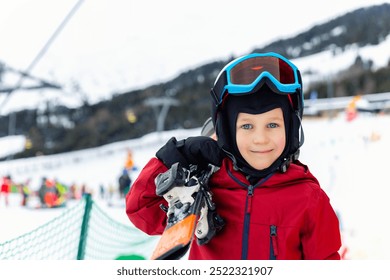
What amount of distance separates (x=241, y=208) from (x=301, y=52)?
36.8 meters

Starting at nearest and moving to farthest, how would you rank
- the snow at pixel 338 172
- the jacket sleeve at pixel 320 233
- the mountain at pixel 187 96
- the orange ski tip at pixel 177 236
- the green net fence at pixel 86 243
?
the orange ski tip at pixel 177 236, the jacket sleeve at pixel 320 233, the green net fence at pixel 86 243, the snow at pixel 338 172, the mountain at pixel 187 96

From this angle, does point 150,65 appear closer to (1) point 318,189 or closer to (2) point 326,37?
(2) point 326,37

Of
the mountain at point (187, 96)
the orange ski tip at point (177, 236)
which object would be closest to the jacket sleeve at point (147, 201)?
the orange ski tip at point (177, 236)

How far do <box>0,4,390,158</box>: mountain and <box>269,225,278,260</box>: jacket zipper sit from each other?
74.8 feet

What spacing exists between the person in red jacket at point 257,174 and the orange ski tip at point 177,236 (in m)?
0.17

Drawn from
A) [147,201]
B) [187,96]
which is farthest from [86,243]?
[187,96]

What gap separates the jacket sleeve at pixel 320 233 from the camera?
986 mm

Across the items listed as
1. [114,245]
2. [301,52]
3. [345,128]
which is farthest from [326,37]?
[114,245]

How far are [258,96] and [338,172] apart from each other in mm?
9114

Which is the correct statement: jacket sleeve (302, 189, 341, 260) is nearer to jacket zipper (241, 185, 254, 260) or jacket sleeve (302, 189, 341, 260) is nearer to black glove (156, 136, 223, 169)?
jacket zipper (241, 185, 254, 260)

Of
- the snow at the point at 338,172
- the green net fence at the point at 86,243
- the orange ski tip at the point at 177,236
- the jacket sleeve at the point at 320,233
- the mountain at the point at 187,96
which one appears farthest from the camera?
the mountain at the point at 187,96

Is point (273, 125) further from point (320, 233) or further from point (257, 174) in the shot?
point (320, 233)

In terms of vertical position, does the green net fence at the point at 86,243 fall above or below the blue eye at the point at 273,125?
below

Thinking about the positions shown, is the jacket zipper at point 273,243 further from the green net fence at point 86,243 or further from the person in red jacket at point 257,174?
the green net fence at point 86,243
